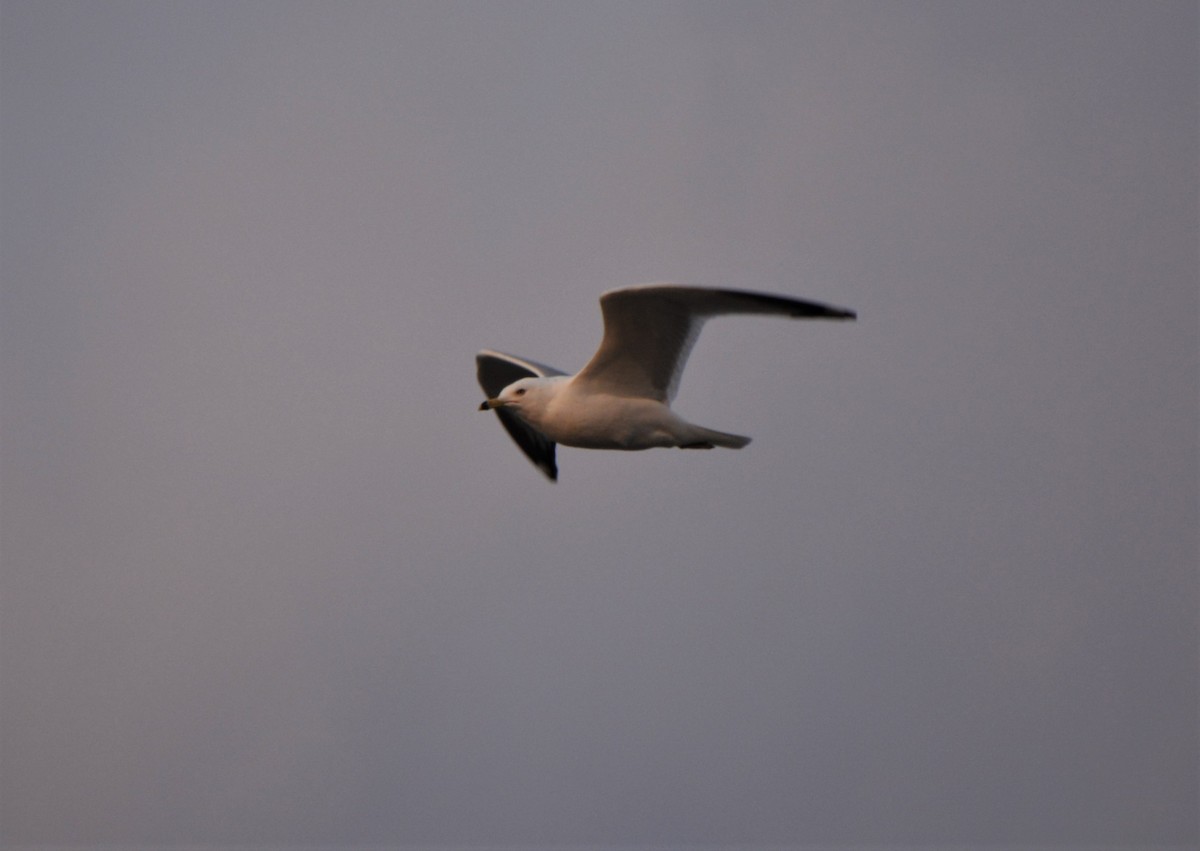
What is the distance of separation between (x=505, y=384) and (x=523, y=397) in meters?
2.79

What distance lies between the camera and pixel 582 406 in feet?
27.4

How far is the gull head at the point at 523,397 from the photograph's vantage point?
8531 mm

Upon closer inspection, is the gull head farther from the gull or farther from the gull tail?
the gull tail

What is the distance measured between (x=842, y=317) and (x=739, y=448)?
146cm

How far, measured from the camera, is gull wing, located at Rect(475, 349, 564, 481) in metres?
11.1

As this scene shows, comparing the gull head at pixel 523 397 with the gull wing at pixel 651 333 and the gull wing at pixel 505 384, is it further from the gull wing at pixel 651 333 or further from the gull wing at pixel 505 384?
the gull wing at pixel 505 384

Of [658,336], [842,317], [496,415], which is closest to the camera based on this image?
[842,317]

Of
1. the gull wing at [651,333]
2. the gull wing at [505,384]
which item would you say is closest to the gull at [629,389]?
the gull wing at [651,333]

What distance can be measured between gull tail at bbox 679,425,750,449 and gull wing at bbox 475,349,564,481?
274 cm

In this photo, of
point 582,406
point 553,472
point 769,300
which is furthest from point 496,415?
point 769,300

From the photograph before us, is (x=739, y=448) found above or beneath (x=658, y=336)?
beneath

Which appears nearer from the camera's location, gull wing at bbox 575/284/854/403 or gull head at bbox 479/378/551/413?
gull wing at bbox 575/284/854/403

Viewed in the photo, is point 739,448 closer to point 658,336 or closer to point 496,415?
point 658,336

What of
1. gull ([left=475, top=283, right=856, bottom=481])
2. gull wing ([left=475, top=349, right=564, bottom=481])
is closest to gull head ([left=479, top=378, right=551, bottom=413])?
gull ([left=475, top=283, right=856, bottom=481])
